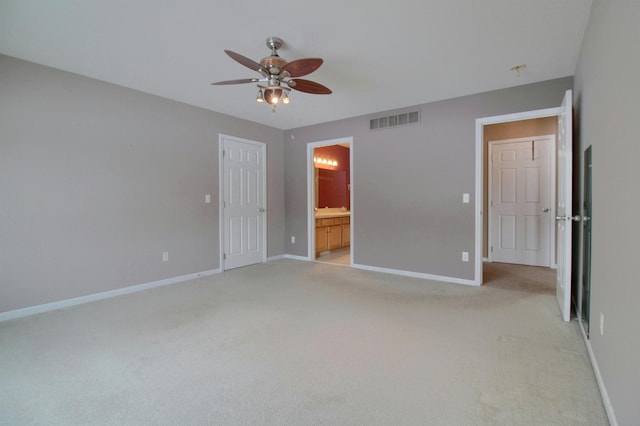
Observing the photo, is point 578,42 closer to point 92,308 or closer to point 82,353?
point 82,353

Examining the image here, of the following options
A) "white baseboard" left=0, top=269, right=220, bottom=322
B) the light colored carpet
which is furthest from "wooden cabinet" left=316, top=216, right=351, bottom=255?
the light colored carpet

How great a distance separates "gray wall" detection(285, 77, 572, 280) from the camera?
4004mm

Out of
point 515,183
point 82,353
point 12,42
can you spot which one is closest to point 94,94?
point 12,42

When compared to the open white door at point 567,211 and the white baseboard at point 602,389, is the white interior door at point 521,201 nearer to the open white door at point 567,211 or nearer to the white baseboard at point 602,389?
the open white door at point 567,211

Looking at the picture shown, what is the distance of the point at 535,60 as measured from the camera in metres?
3.02

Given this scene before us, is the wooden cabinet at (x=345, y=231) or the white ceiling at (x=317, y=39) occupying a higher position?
the white ceiling at (x=317, y=39)

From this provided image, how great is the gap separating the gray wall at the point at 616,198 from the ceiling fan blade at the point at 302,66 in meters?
1.77

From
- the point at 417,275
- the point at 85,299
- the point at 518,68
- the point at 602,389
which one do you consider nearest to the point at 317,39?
the point at 518,68

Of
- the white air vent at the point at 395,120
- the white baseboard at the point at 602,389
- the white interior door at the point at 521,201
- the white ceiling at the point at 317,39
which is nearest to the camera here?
the white baseboard at the point at 602,389

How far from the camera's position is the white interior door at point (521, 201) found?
510cm

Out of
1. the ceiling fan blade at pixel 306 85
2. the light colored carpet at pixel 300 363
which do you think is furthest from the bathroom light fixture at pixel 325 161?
the light colored carpet at pixel 300 363

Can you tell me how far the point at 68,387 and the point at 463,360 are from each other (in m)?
2.58

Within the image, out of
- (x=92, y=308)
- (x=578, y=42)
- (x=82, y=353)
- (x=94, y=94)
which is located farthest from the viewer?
(x=94, y=94)

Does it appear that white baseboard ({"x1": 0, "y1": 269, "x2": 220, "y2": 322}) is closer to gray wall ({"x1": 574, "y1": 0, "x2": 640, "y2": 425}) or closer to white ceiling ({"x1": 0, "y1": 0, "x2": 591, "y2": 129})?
white ceiling ({"x1": 0, "y1": 0, "x2": 591, "y2": 129})
